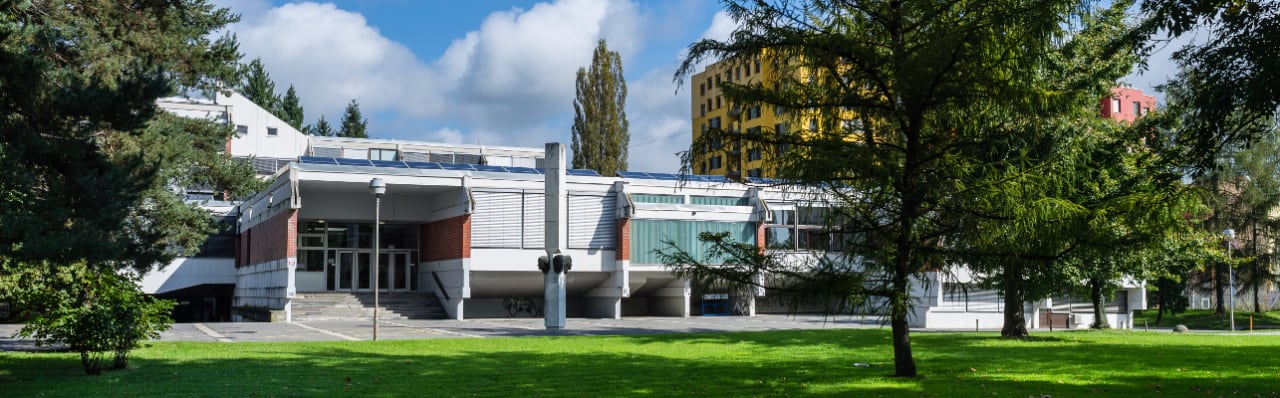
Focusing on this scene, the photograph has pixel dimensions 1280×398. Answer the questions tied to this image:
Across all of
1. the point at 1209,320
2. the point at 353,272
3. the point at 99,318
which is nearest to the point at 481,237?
the point at 353,272

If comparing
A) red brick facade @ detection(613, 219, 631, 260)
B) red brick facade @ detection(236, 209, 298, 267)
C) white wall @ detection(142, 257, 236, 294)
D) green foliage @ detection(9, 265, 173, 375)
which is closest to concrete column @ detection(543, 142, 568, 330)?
red brick facade @ detection(613, 219, 631, 260)

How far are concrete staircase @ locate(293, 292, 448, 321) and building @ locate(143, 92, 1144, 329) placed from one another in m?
0.22

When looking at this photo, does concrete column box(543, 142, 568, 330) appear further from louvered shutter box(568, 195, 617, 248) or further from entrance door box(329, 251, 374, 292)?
entrance door box(329, 251, 374, 292)

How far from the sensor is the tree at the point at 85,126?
15562 mm

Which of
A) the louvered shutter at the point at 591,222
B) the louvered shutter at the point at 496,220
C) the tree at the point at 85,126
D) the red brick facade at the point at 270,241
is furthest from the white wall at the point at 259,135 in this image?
the tree at the point at 85,126

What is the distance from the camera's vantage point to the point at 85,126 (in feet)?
56.7

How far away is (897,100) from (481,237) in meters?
29.4

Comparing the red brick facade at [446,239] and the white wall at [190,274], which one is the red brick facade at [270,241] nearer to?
the white wall at [190,274]

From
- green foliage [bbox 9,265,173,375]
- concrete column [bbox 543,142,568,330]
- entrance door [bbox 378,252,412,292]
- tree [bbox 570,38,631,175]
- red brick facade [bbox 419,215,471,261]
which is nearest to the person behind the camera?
green foliage [bbox 9,265,173,375]

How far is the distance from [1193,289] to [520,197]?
42515 millimetres

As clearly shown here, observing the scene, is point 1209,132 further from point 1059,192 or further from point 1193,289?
point 1193,289

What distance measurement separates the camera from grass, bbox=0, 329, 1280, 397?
1312cm

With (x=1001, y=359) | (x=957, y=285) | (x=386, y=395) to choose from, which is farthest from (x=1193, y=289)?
(x=386, y=395)

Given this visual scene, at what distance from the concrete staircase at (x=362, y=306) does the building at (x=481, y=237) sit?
222mm
